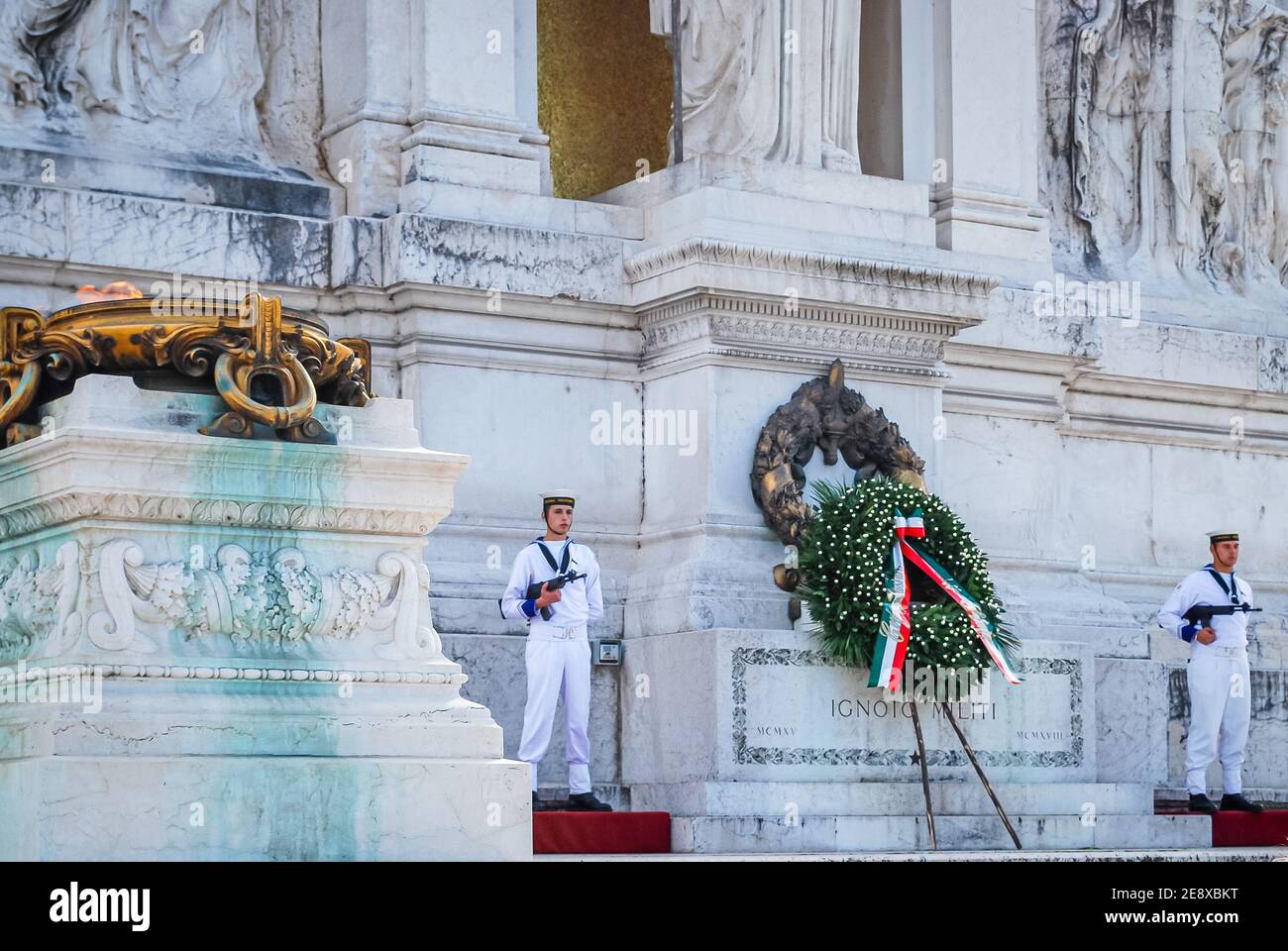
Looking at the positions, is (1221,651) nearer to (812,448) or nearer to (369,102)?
(812,448)

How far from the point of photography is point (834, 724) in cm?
1548

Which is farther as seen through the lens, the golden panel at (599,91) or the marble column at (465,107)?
the golden panel at (599,91)

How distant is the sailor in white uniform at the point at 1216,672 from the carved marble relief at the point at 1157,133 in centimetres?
374

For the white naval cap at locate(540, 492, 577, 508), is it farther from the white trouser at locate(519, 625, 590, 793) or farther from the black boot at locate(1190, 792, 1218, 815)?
the black boot at locate(1190, 792, 1218, 815)

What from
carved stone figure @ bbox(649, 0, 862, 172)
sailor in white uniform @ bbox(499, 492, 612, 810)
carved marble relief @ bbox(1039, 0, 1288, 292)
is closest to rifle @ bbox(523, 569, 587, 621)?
sailor in white uniform @ bbox(499, 492, 612, 810)

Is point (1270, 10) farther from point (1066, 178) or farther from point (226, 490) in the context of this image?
point (226, 490)

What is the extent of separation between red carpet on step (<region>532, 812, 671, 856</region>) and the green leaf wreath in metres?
1.67

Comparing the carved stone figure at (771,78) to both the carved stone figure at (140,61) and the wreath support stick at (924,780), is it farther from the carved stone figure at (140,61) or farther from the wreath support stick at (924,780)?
the wreath support stick at (924,780)

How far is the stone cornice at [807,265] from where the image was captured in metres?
16.1

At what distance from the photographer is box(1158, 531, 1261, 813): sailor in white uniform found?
17.2m

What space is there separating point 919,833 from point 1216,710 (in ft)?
10.4

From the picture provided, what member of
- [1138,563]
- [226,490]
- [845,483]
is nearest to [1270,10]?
[1138,563]

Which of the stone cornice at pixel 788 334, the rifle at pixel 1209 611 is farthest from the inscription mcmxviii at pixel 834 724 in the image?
the stone cornice at pixel 788 334
